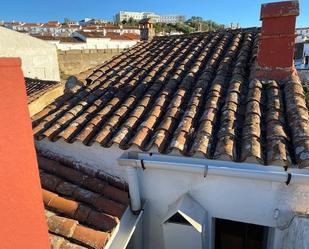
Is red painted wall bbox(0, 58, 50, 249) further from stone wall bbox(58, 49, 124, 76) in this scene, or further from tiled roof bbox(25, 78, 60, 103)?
stone wall bbox(58, 49, 124, 76)

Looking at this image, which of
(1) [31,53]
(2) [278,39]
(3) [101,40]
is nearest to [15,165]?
(2) [278,39]

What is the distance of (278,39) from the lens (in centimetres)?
464

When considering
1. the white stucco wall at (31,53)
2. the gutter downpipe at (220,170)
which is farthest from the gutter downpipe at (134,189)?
the white stucco wall at (31,53)

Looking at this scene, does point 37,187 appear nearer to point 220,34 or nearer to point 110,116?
point 110,116

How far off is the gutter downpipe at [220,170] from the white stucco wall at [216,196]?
0.74 ft

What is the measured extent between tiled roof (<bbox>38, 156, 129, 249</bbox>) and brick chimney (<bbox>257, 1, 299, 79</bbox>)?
3.26m

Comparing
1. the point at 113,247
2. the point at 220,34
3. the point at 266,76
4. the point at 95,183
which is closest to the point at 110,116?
the point at 95,183

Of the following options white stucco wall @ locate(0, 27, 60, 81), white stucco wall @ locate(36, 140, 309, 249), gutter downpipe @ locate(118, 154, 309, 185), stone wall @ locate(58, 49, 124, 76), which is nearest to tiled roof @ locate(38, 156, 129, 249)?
white stucco wall @ locate(36, 140, 309, 249)

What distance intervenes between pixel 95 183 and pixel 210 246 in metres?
2.06

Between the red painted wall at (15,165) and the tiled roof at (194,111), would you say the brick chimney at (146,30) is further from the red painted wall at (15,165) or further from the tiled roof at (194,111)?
the red painted wall at (15,165)

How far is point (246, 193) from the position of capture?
3812 millimetres

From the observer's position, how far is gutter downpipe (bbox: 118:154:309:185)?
11.1ft

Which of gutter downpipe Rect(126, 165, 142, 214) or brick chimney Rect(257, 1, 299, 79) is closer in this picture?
gutter downpipe Rect(126, 165, 142, 214)

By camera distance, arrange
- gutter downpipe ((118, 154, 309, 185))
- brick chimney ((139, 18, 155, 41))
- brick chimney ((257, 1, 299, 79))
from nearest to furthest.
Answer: gutter downpipe ((118, 154, 309, 185))
brick chimney ((257, 1, 299, 79))
brick chimney ((139, 18, 155, 41))
